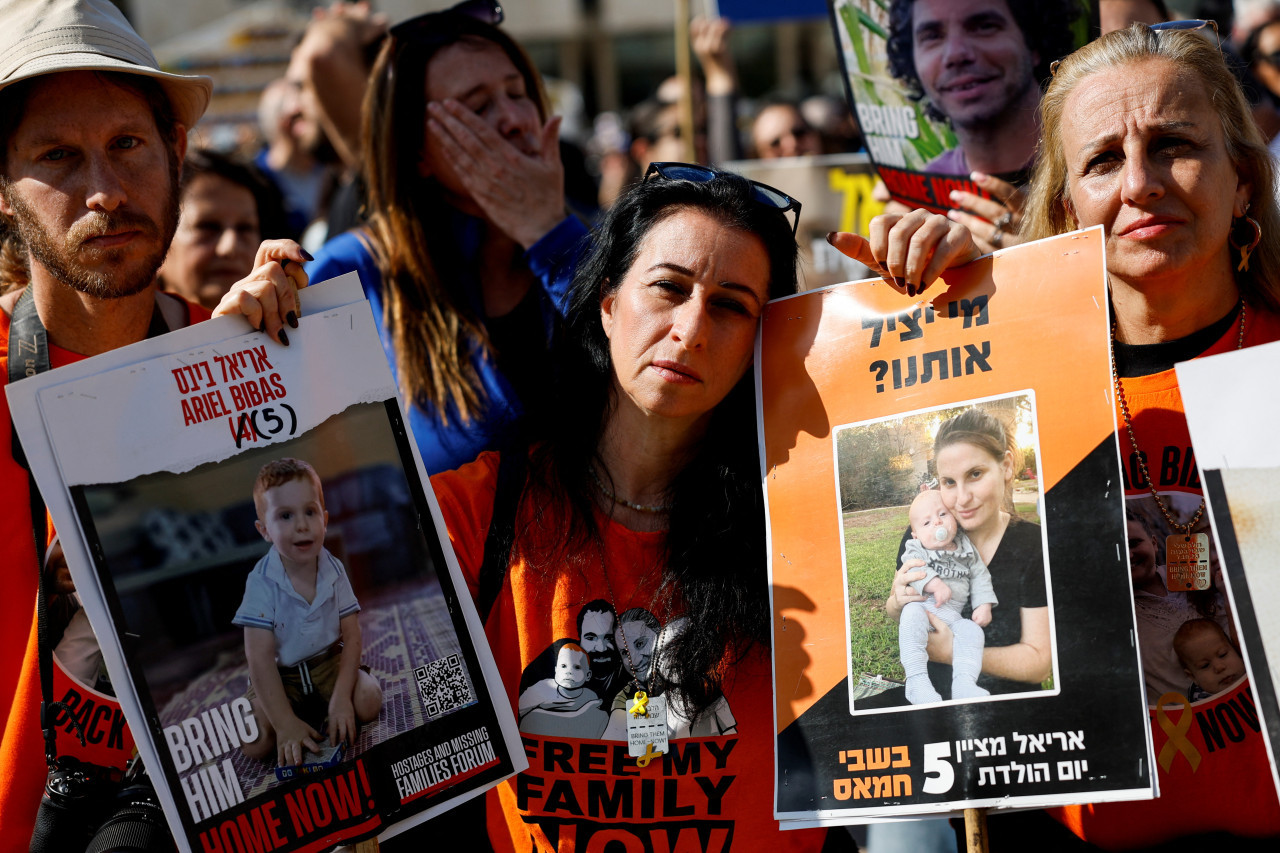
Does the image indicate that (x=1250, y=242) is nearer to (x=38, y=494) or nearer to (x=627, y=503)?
(x=627, y=503)

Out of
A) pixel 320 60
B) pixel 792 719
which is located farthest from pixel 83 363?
pixel 320 60

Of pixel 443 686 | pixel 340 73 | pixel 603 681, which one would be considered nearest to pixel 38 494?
pixel 443 686

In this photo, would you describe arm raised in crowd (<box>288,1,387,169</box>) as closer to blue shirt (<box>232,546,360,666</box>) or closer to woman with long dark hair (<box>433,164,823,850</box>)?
woman with long dark hair (<box>433,164,823,850</box>)

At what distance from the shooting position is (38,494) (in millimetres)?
1970

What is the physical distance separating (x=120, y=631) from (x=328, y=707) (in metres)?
0.33

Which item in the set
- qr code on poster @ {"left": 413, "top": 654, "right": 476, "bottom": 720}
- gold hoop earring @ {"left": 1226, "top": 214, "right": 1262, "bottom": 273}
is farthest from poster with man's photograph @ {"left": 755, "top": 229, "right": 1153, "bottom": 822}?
qr code on poster @ {"left": 413, "top": 654, "right": 476, "bottom": 720}

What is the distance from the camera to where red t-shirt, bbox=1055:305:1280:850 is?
1754 millimetres

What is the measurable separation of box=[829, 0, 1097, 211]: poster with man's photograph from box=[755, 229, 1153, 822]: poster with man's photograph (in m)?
0.88

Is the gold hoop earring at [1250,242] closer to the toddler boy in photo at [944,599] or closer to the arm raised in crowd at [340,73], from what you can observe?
the toddler boy in photo at [944,599]

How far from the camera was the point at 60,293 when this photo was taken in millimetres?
2127

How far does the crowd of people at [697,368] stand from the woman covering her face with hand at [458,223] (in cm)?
29

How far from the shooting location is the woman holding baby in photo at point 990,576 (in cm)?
162

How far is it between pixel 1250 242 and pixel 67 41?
2078mm

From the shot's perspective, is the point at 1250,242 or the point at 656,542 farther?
the point at 656,542
